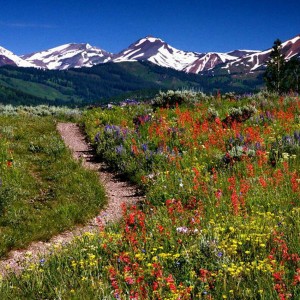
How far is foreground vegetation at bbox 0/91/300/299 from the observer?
503cm

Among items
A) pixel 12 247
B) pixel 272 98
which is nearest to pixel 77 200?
pixel 12 247

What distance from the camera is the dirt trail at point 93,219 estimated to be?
720 centimetres

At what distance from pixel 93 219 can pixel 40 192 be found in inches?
87.9

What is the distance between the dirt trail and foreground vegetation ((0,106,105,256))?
21 cm

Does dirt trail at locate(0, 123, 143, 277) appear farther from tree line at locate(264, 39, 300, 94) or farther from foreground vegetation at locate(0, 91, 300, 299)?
tree line at locate(264, 39, 300, 94)

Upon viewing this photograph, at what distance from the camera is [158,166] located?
1203 cm

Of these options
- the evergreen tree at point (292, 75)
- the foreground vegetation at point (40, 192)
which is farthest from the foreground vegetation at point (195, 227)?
the evergreen tree at point (292, 75)

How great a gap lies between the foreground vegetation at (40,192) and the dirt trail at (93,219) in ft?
0.68

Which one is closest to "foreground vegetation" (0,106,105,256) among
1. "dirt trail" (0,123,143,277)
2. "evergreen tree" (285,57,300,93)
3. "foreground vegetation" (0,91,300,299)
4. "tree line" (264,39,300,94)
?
"dirt trail" (0,123,143,277)

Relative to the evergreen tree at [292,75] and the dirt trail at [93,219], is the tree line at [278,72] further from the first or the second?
the dirt trail at [93,219]

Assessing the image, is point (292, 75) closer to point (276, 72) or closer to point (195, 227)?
point (276, 72)

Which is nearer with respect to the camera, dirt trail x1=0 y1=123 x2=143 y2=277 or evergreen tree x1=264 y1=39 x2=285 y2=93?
dirt trail x1=0 y1=123 x2=143 y2=277

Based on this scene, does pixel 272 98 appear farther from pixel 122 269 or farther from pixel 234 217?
pixel 122 269

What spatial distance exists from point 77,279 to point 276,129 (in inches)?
425
